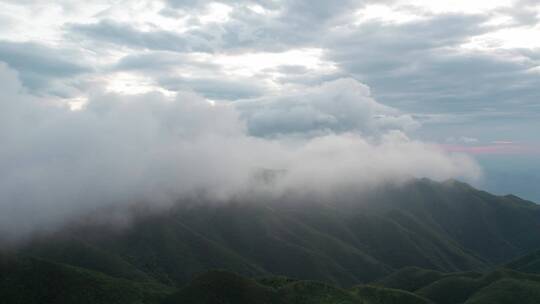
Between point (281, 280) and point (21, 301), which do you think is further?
point (281, 280)

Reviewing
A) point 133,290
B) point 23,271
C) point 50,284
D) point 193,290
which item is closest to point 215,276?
point 193,290

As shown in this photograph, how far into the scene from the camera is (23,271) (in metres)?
183

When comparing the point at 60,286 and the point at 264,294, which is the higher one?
the point at 264,294

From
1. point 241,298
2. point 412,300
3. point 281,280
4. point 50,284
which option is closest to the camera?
point 241,298

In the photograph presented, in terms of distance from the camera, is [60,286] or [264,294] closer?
[264,294]

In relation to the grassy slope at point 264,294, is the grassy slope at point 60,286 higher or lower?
lower

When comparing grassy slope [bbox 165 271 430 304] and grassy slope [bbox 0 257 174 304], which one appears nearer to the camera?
grassy slope [bbox 165 271 430 304]

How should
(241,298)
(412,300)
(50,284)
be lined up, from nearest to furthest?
(241,298) < (50,284) < (412,300)

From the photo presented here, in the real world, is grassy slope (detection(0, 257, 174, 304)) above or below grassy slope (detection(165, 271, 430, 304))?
below

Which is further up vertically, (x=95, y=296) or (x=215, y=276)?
(x=215, y=276)

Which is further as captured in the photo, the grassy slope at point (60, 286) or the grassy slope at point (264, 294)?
the grassy slope at point (60, 286)

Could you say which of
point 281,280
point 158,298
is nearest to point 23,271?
point 158,298

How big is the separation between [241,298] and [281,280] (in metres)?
39.9

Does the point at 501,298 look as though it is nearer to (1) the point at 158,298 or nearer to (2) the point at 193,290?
(2) the point at 193,290
